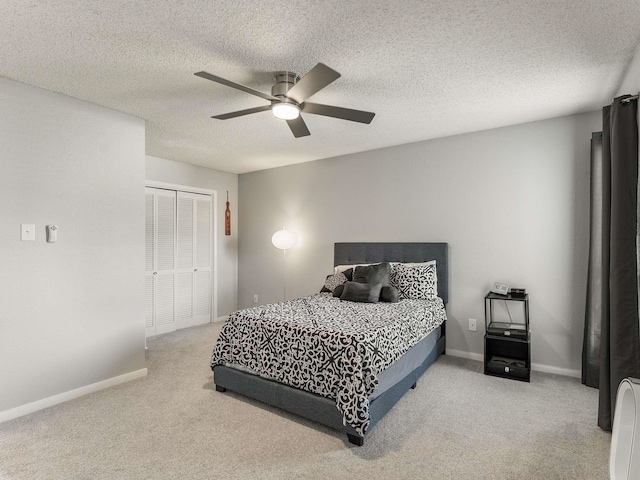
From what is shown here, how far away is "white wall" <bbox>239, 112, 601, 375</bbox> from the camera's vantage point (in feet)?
11.3

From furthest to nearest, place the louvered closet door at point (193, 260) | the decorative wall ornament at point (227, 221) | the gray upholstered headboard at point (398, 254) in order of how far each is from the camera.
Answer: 1. the decorative wall ornament at point (227, 221)
2. the louvered closet door at point (193, 260)
3. the gray upholstered headboard at point (398, 254)

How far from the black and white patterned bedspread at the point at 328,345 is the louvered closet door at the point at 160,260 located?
7.68 feet

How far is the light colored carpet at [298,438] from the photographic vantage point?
2.04 metres

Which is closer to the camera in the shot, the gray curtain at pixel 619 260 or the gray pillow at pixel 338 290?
the gray curtain at pixel 619 260

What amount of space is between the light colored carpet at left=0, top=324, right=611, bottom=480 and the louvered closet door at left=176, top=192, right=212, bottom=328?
2240 mm

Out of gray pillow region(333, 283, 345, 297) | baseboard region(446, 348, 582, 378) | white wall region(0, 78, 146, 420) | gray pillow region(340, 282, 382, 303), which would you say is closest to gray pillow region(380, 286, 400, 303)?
gray pillow region(340, 282, 382, 303)

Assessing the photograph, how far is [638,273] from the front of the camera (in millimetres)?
2123

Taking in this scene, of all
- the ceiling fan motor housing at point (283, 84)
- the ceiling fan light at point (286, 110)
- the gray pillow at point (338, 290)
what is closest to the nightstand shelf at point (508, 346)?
the gray pillow at point (338, 290)

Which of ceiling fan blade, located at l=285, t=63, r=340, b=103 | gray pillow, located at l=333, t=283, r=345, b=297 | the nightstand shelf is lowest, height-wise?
the nightstand shelf

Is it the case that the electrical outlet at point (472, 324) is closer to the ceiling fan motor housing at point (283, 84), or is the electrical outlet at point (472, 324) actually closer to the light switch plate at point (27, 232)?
the ceiling fan motor housing at point (283, 84)

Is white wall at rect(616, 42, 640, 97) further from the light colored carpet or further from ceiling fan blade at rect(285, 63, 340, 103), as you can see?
the light colored carpet

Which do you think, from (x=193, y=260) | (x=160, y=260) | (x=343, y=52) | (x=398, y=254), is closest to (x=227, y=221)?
(x=193, y=260)

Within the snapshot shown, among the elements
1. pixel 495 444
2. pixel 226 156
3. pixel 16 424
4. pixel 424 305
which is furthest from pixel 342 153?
pixel 16 424

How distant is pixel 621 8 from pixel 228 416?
136 inches
